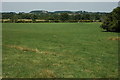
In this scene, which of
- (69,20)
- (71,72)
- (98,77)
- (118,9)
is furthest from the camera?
(69,20)

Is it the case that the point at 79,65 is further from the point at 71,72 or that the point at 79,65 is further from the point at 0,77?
the point at 0,77

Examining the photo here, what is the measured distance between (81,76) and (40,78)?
2.08 meters

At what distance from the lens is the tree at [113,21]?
49188 millimetres

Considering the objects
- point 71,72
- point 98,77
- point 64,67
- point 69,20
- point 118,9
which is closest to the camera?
point 98,77

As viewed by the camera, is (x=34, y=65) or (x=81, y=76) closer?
(x=81, y=76)

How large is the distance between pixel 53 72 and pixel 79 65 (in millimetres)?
2535

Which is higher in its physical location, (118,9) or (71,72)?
(118,9)

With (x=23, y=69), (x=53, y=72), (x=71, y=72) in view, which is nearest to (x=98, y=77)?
(x=71, y=72)

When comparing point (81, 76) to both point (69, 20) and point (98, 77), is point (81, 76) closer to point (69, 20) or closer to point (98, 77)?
point (98, 77)

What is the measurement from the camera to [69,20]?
150500 mm

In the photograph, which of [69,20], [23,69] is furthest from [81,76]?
[69,20]

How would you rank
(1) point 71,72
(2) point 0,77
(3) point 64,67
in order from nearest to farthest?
(2) point 0,77 < (1) point 71,72 < (3) point 64,67

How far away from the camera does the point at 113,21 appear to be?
50.3 meters

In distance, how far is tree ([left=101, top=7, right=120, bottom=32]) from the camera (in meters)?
49.2
